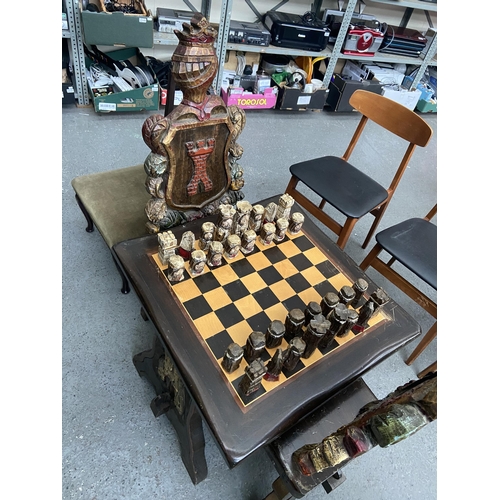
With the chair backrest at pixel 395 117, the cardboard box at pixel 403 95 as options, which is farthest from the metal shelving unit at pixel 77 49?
the cardboard box at pixel 403 95

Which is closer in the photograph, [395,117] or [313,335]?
[313,335]

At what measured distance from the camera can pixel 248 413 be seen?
0.99m

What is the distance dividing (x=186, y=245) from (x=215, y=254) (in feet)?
0.35

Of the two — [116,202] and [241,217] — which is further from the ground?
[241,217]

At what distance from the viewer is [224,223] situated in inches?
53.2

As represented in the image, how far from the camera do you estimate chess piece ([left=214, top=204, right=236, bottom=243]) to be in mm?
1337

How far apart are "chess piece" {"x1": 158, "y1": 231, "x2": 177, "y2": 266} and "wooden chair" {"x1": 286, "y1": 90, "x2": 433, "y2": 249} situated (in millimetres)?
1068

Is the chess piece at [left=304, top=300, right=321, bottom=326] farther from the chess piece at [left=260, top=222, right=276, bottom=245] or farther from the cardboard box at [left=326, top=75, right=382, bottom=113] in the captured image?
the cardboard box at [left=326, top=75, right=382, bottom=113]

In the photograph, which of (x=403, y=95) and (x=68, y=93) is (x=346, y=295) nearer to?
(x=68, y=93)

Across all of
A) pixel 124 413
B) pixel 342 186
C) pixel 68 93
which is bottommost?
pixel 124 413

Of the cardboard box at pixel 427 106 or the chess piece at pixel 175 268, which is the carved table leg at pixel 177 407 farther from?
the cardboard box at pixel 427 106

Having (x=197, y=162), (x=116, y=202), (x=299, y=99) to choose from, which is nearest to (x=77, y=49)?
(x=116, y=202)

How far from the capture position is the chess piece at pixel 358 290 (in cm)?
124

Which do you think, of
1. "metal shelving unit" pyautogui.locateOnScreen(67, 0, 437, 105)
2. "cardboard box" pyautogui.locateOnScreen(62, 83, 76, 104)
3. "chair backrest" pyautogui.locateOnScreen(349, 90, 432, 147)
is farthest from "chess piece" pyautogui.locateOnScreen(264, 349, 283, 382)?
"cardboard box" pyautogui.locateOnScreen(62, 83, 76, 104)
